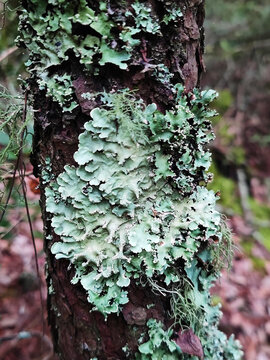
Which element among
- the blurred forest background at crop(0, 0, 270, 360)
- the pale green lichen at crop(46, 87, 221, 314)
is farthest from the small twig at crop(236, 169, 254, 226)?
the pale green lichen at crop(46, 87, 221, 314)

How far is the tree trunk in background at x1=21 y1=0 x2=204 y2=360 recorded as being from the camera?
2.51ft

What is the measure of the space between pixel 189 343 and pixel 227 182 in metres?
2.69

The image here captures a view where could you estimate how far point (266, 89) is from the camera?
17.2 feet

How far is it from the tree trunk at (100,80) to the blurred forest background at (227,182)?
0.07 meters

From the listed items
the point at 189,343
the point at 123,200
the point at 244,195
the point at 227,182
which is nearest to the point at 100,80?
the point at 123,200

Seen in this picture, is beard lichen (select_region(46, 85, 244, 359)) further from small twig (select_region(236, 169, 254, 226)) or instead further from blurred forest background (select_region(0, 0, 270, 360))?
small twig (select_region(236, 169, 254, 226))

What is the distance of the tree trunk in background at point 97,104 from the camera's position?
766 millimetres

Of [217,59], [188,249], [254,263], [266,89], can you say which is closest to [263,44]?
[217,59]

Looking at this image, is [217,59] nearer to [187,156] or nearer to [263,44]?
[263,44]

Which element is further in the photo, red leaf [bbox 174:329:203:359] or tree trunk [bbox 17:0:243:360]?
red leaf [bbox 174:329:203:359]

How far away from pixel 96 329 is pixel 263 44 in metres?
4.02

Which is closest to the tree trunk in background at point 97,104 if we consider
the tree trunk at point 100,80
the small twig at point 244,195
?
the tree trunk at point 100,80

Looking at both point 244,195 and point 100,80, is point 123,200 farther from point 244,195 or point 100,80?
point 244,195

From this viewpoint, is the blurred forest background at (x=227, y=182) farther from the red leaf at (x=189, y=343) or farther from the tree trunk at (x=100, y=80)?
the red leaf at (x=189, y=343)
